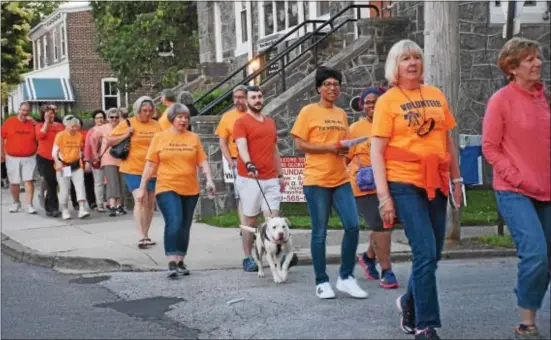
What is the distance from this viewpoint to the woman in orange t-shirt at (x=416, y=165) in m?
5.77

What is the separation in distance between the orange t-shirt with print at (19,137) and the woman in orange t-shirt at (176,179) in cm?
723

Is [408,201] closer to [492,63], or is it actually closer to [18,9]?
[492,63]

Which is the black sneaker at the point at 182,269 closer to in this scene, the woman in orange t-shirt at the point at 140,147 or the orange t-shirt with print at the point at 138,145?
the woman in orange t-shirt at the point at 140,147

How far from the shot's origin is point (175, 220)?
30.9 feet

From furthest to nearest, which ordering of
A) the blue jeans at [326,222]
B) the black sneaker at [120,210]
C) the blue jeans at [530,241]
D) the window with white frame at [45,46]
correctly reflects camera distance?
the window with white frame at [45,46] → the black sneaker at [120,210] → the blue jeans at [326,222] → the blue jeans at [530,241]

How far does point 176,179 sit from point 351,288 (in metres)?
2.59

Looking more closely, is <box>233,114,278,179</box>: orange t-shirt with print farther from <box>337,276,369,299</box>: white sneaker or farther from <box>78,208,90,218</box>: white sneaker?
<box>78,208,90,218</box>: white sneaker

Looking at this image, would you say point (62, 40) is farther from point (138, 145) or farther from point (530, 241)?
point (530, 241)

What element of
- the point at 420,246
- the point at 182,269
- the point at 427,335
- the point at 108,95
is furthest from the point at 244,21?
the point at 108,95

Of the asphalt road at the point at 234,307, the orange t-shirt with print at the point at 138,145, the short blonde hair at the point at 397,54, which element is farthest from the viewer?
the orange t-shirt with print at the point at 138,145

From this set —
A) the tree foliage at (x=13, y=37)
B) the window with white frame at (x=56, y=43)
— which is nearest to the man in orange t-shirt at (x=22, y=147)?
the tree foliage at (x=13, y=37)

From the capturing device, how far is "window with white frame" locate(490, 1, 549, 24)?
55.7 ft

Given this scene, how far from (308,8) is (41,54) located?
3538 cm

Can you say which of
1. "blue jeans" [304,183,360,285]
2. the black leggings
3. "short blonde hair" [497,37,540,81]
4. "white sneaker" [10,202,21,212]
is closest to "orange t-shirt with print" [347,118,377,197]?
"blue jeans" [304,183,360,285]
